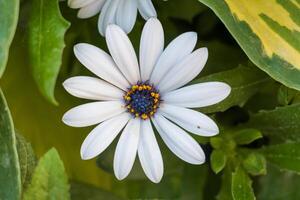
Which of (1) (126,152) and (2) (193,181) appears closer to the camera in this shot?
(1) (126,152)

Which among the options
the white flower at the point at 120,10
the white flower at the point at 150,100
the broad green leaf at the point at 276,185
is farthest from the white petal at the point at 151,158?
the broad green leaf at the point at 276,185

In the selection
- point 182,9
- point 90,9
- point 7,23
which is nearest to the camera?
point 7,23

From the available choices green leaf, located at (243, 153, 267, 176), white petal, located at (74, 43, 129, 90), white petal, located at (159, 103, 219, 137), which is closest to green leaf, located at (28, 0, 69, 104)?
white petal, located at (74, 43, 129, 90)

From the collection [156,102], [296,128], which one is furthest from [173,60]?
[296,128]

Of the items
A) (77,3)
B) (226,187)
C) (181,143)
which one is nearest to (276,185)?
(226,187)

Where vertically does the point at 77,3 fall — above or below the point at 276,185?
above

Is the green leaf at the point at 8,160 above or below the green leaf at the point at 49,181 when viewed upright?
above

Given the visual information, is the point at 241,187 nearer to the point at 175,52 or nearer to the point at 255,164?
the point at 255,164

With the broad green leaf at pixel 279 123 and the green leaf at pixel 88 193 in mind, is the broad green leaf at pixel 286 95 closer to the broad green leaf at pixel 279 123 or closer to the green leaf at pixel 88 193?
the broad green leaf at pixel 279 123
